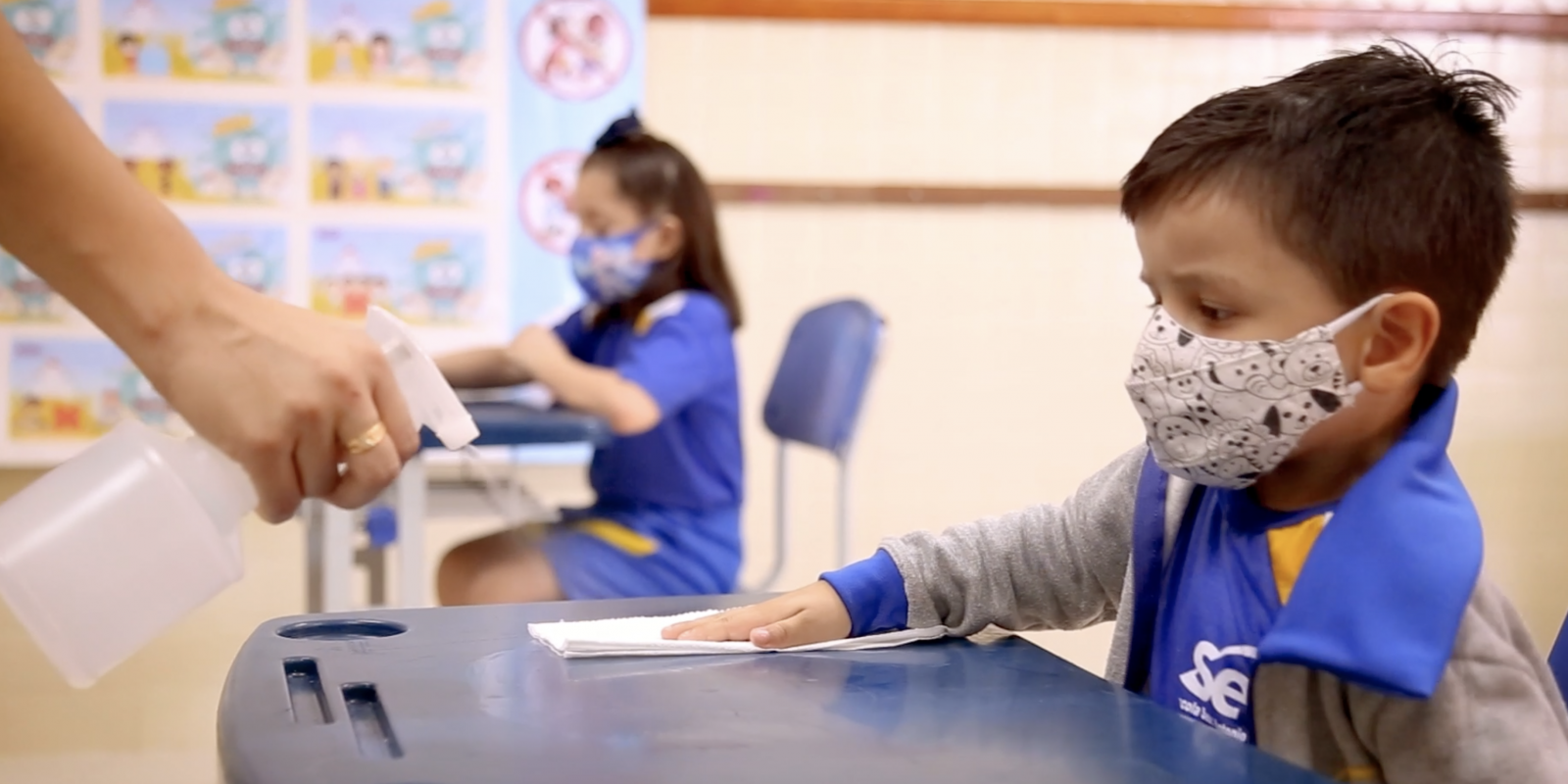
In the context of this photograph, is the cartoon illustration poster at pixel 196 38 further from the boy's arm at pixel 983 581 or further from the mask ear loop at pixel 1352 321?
the mask ear loop at pixel 1352 321

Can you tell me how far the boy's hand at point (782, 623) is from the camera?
2.57ft

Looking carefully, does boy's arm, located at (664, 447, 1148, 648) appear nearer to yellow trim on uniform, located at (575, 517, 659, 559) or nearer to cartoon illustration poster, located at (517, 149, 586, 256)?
yellow trim on uniform, located at (575, 517, 659, 559)

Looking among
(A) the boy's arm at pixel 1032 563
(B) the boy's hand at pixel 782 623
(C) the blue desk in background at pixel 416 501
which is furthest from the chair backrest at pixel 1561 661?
(C) the blue desk in background at pixel 416 501

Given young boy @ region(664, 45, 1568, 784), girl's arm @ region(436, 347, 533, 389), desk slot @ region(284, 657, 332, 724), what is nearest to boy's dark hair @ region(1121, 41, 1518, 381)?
young boy @ region(664, 45, 1568, 784)

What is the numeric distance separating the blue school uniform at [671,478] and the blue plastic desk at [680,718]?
0.96 meters

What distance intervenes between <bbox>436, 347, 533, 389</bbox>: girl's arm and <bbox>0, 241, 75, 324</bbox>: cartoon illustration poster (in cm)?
103

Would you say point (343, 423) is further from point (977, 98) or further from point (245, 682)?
point (977, 98)

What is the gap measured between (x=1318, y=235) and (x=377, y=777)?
55 cm

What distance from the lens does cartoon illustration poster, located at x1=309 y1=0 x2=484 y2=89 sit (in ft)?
8.61

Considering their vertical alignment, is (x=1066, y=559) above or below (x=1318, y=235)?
below

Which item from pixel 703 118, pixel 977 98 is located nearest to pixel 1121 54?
pixel 977 98

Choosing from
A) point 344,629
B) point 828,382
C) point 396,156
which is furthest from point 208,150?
point 344,629

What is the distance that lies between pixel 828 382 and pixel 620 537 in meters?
0.34

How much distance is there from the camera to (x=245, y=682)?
0.66 m
